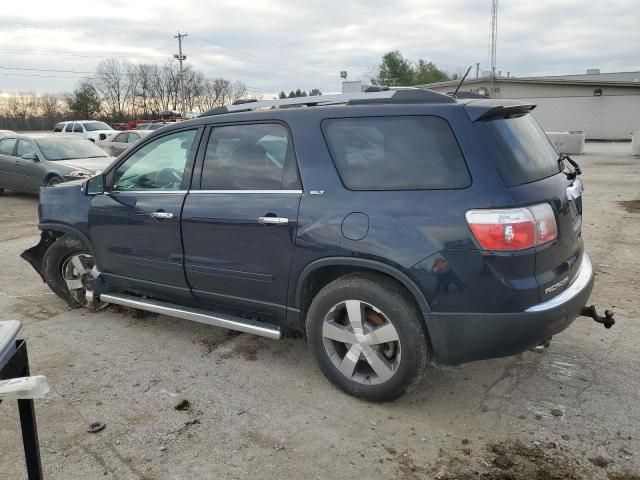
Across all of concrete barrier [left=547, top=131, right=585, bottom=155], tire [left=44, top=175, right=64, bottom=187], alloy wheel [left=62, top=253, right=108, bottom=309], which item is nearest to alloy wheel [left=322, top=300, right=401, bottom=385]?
alloy wheel [left=62, top=253, right=108, bottom=309]

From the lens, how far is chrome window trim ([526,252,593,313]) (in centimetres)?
288

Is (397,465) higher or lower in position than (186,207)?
lower

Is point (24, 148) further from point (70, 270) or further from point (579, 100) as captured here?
point (579, 100)

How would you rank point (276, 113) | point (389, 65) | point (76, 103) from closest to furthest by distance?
point (276, 113)
point (76, 103)
point (389, 65)

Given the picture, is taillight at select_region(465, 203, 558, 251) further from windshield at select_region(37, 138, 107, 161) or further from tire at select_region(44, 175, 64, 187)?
windshield at select_region(37, 138, 107, 161)

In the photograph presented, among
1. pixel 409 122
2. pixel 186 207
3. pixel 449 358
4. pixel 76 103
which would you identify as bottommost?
pixel 449 358

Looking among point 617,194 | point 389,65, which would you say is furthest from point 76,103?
point 617,194

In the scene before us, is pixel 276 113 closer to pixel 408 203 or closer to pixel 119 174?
pixel 408 203

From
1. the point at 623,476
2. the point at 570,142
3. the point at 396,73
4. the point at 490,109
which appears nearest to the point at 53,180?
the point at 490,109

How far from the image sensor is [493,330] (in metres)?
2.86

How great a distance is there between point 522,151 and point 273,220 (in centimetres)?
158

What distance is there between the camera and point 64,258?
4.93m

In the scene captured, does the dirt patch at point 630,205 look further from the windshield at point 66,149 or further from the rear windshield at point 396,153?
the windshield at point 66,149

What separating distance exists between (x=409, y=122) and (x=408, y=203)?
51cm
